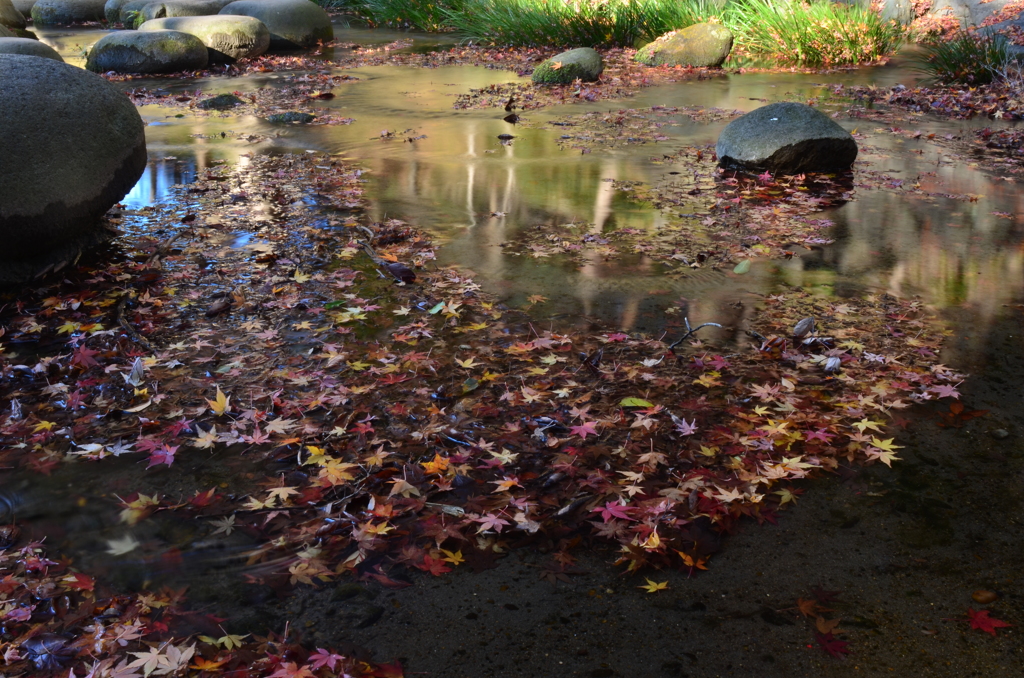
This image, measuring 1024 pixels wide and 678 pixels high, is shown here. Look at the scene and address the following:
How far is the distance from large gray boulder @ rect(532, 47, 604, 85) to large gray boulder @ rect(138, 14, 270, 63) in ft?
19.8

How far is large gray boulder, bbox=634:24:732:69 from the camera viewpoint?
44.5 feet

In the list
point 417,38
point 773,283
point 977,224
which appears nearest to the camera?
point 773,283

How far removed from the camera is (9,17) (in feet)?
55.2

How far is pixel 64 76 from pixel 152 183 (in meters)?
2.22

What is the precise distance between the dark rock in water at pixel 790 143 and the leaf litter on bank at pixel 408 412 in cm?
292

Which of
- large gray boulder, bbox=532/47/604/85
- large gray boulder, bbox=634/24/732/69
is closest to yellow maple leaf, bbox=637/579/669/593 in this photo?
large gray boulder, bbox=532/47/604/85

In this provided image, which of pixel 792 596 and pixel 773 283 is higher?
pixel 773 283

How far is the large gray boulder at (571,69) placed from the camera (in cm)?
1229

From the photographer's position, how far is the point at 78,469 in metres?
3.12

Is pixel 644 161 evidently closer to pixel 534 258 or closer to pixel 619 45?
pixel 534 258

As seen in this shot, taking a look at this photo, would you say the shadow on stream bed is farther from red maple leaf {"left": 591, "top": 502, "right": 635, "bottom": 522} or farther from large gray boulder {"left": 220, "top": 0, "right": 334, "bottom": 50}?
large gray boulder {"left": 220, "top": 0, "right": 334, "bottom": 50}

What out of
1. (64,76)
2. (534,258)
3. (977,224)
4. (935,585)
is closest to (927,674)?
(935,585)

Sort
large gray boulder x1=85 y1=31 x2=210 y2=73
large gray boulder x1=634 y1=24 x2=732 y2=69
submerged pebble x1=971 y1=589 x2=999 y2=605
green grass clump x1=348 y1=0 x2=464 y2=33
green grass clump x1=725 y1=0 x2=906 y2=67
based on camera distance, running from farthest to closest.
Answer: green grass clump x1=348 y1=0 x2=464 y2=33 < large gray boulder x1=634 y1=24 x2=732 y2=69 < large gray boulder x1=85 y1=31 x2=210 y2=73 < green grass clump x1=725 y1=0 x2=906 y2=67 < submerged pebble x1=971 y1=589 x2=999 y2=605

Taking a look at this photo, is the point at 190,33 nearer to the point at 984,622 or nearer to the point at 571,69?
the point at 571,69
